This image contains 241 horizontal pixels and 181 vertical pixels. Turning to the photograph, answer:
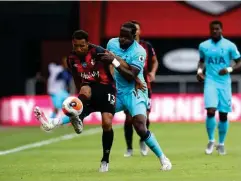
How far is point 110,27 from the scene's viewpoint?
33969mm

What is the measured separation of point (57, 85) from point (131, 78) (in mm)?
15434

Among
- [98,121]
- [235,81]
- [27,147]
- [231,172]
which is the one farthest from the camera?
[235,81]

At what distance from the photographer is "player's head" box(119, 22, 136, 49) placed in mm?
13641

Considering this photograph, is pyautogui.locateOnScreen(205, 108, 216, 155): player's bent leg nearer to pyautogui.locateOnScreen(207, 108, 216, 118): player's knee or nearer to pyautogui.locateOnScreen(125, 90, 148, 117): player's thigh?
pyautogui.locateOnScreen(207, 108, 216, 118): player's knee

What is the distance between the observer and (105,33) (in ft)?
111

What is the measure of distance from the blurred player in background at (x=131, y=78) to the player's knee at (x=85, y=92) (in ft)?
1.66

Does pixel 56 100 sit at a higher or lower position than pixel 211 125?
lower

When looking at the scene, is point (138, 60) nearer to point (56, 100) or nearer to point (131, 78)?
point (131, 78)

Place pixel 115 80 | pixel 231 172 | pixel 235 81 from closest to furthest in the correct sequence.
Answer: pixel 231 172 < pixel 115 80 < pixel 235 81

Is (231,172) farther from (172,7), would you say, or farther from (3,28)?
(3,28)

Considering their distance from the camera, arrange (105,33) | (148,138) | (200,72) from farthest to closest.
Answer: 1. (105,33)
2. (200,72)
3. (148,138)

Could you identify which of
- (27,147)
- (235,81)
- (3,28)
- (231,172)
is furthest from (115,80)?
(3,28)

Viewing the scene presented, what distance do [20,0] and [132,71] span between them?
20981mm

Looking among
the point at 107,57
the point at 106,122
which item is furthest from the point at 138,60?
the point at 106,122
